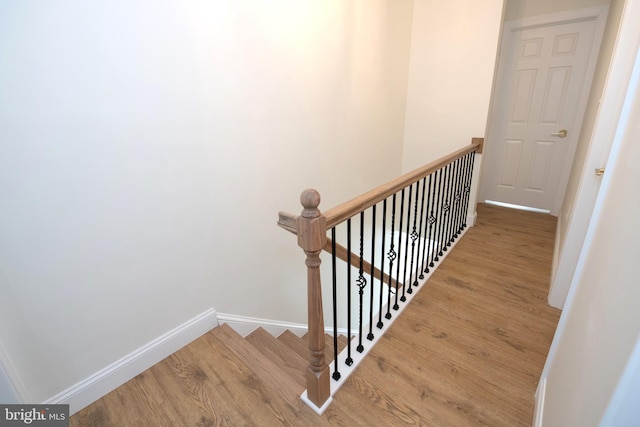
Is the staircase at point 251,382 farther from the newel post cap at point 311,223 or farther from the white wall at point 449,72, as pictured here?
the white wall at point 449,72

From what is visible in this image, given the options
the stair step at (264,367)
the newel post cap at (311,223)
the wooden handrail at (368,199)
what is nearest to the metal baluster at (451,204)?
the wooden handrail at (368,199)

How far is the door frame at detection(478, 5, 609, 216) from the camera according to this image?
2.95 m

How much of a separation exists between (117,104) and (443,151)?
9.64ft

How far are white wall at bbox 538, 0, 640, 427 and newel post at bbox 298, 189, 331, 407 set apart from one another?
2.58ft

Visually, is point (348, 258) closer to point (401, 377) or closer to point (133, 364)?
point (401, 377)

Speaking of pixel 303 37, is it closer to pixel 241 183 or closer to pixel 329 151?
pixel 329 151

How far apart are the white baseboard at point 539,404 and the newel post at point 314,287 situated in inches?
33.6

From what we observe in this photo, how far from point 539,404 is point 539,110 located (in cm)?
335

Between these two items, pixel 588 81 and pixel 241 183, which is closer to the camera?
pixel 241 183

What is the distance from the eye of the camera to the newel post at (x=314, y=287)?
106 centimetres

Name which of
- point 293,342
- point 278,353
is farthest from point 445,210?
point 278,353

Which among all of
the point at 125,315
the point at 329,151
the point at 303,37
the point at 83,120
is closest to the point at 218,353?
the point at 125,315

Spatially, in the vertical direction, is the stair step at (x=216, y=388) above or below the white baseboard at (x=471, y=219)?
below

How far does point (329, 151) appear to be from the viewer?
2537 millimetres
